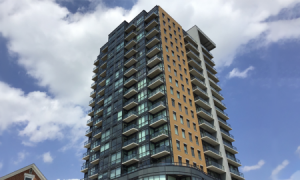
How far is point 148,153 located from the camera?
5019 centimetres

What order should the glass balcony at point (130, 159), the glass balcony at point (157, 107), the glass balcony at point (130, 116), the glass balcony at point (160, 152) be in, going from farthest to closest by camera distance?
the glass balcony at point (130, 116) < the glass balcony at point (157, 107) < the glass balcony at point (130, 159) < the glass balcony at point (160, 152)

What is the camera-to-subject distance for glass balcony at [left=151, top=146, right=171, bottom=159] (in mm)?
48344

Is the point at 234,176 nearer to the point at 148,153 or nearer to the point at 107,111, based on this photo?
the point at 148,153

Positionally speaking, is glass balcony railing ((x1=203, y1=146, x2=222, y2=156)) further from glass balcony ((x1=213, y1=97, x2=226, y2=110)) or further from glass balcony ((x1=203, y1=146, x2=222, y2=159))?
glass balcony ((x1=213, y1=97, x2=226, y2=110))

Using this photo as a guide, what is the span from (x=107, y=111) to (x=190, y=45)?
30.5 m

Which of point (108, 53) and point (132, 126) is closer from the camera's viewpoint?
point (132, 126)

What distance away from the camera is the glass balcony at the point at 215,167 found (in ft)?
181

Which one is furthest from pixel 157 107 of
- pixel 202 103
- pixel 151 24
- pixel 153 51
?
pixel 151 24

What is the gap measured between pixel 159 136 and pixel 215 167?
15.0 metres

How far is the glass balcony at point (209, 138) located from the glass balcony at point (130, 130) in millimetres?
15434

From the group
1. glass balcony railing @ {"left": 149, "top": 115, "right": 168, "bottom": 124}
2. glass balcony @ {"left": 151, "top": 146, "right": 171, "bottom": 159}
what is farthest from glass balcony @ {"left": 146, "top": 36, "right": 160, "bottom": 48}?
glass balcony @ {"left": 151, "top": 146, "right": 171, "bottom": 159}

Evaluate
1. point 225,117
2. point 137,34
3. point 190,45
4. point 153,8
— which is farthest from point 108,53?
point 225,117

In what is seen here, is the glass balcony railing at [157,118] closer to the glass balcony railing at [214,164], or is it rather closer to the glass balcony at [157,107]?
the glass balcony at [157,107]

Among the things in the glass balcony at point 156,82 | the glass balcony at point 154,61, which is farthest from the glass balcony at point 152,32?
the glass balcony at point 156,82
